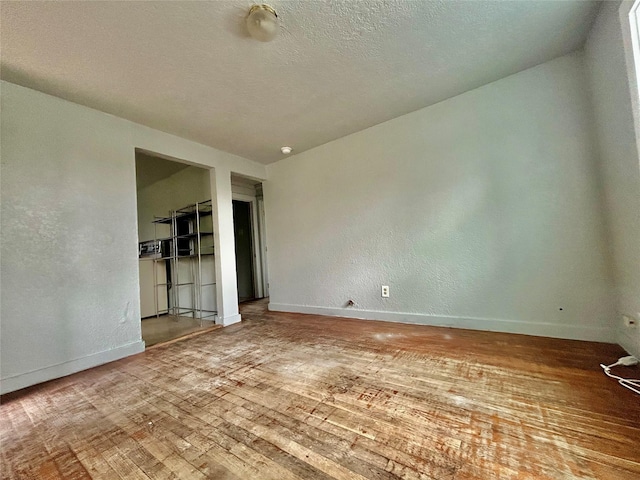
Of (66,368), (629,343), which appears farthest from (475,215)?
(66,368)

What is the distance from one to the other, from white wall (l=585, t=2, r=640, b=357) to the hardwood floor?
0.51m

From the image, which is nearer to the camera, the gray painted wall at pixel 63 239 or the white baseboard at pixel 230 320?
the gray painted wall at pixel 63 239

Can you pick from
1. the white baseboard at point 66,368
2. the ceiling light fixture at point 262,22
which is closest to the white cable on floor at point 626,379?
the ceiling light fixture at point 262,22

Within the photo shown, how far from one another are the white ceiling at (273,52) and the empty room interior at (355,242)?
0.02 meters

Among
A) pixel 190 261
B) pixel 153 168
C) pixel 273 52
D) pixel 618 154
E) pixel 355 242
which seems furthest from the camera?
pixel 190 261

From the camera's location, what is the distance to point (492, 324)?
241 centimetres

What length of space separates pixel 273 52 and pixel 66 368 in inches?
121

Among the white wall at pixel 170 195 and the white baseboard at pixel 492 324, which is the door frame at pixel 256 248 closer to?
the white wall at pixel 170 195

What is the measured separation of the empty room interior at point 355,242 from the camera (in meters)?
1.15

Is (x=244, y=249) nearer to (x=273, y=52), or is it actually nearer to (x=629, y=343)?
(x=273, y=52)

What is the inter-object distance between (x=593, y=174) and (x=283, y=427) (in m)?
2.97

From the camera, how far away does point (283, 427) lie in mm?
1223

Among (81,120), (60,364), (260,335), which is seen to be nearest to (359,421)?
(260,335)

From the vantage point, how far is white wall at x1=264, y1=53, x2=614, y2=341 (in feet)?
6.80
